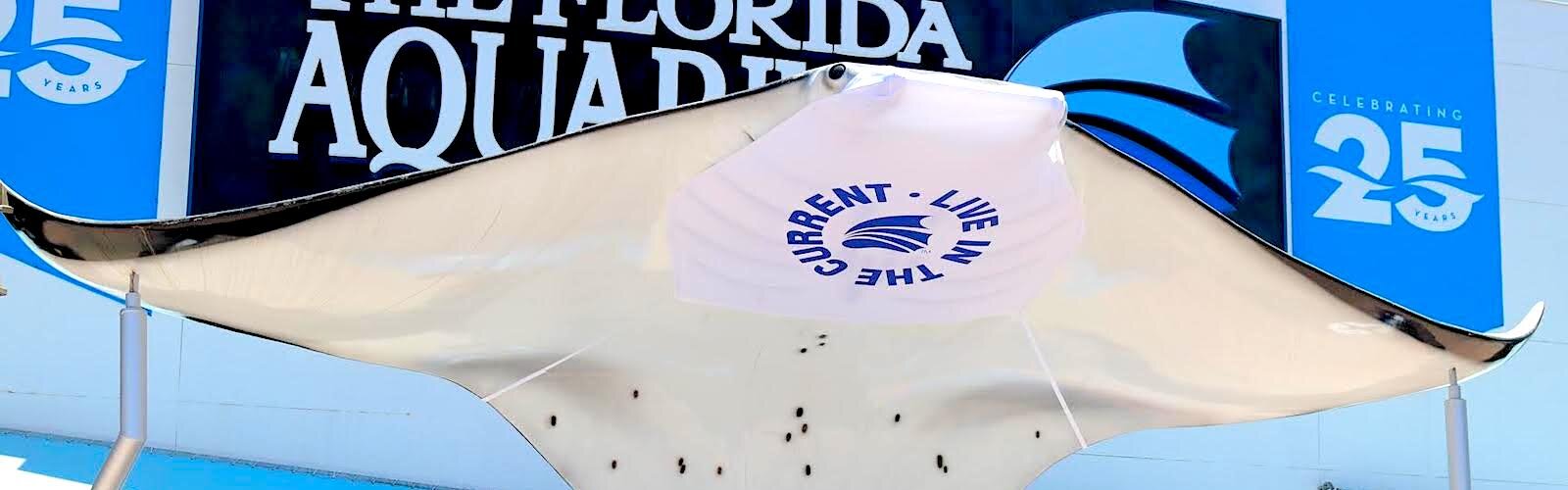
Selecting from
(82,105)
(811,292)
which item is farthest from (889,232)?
(82,105)

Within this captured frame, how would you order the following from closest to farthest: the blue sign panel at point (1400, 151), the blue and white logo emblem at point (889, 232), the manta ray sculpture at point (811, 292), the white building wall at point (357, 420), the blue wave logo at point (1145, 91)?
the manta ray sculpture at point (811, 292) → the blue and white logo emblem at point (889, 232) → the white building wall at point (357, 420) → the blue wave logo at point (1145, 91) → the blue sign panel at point (1400, 151)

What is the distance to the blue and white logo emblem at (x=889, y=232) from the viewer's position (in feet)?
7.02

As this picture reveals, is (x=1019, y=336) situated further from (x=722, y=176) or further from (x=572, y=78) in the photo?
(x=572, y=78)

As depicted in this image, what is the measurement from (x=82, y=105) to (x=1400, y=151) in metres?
5.48

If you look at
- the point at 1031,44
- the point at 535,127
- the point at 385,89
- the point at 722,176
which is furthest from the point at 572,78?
the point at 722,176

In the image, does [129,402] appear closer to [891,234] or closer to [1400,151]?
[891,234]

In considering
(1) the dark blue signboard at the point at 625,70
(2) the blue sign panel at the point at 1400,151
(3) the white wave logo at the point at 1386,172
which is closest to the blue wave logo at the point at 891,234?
(1) the dark blue signboard at the point at 625,70

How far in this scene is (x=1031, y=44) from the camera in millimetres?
6188

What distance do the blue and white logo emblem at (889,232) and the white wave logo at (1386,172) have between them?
15.3ft

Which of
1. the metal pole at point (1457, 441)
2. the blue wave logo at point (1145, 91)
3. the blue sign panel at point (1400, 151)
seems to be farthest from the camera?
the blue sign panel at point (1400, 151)

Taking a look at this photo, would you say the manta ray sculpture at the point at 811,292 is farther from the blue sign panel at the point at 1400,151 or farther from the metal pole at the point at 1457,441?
the blue sign panel at the point at 1400,151

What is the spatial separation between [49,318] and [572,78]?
2.03 metres

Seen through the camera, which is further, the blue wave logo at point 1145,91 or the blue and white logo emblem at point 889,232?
the blue wave logo at point 1145,91

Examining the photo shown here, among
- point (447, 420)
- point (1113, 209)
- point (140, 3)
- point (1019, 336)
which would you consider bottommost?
point (447, 420)
